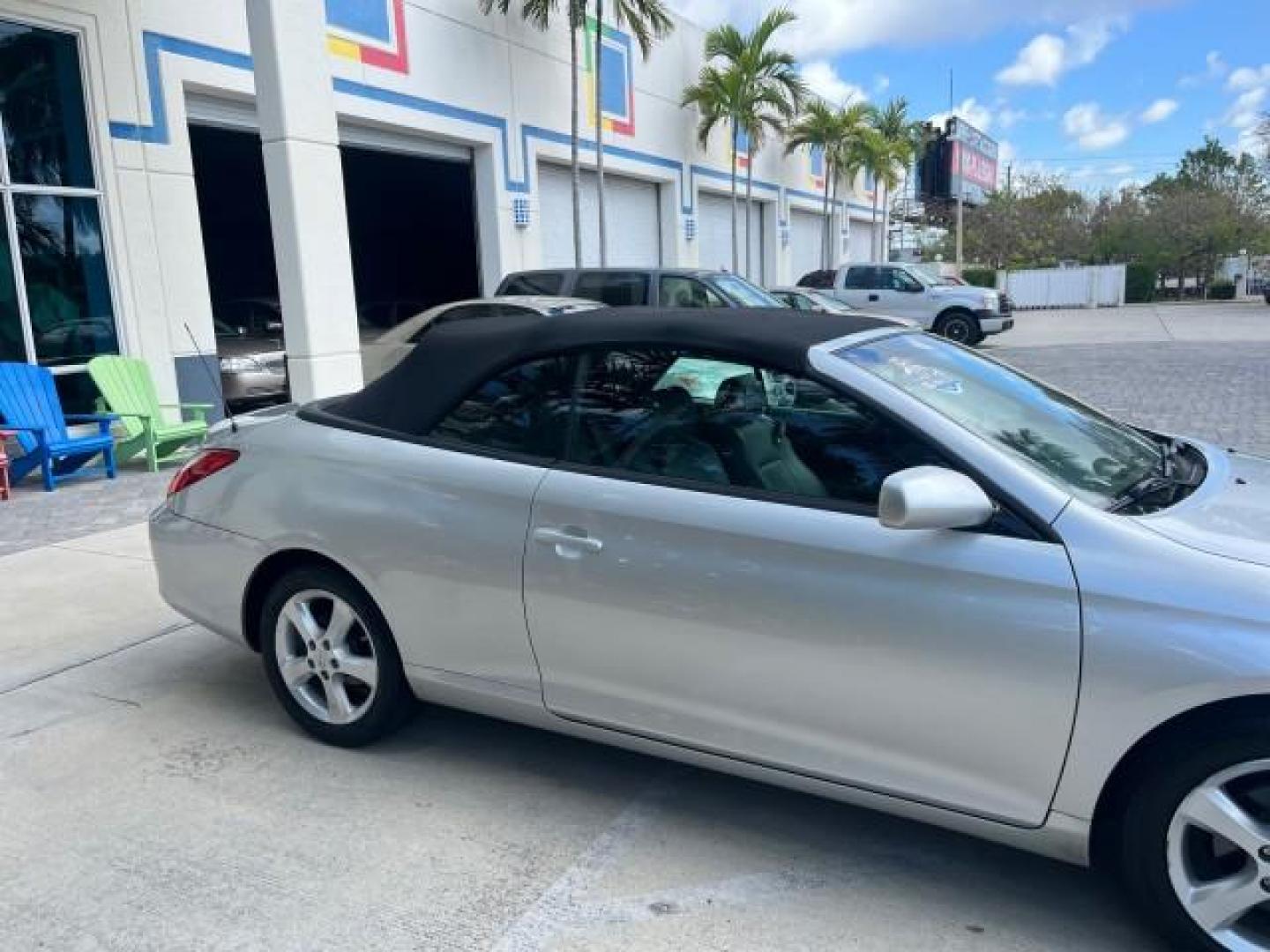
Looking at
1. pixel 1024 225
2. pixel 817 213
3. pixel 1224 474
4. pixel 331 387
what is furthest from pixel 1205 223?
pixel 1224 474

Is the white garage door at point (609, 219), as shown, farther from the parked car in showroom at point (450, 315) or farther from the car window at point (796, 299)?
the parked car in showroom at point (450, 315)

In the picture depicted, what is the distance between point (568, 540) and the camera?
2.95m

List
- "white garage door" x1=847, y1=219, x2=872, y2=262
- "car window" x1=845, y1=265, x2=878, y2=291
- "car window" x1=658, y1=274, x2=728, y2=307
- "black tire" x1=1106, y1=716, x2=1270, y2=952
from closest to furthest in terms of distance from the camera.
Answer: "black tire" x1=1106, y1=716, x2=1270, y2=952 < "car window" x1=658, y1=274, x2=728, y2=307 < "car window" x1=845, y1=265, x2=878, y2=291 < "white garage door" x1=847, y1=219, x2=872, y2=262

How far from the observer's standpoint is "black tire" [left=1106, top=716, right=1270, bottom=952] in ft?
7.09

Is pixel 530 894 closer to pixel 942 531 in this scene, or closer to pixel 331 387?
pixel 942 531

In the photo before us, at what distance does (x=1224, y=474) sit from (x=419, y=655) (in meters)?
2.61

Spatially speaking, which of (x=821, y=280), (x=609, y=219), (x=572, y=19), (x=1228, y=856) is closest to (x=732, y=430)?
(x=1228, y=856)

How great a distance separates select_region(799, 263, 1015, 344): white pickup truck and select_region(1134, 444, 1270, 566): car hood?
725 inches

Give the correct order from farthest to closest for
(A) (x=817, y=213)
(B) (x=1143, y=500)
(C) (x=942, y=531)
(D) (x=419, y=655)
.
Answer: (A) (x=817, y=213), (D) (x=419, y=655), (B) (x=1143, y=500), (C) (x=942, y=531)

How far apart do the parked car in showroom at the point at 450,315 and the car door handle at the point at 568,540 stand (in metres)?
6.26

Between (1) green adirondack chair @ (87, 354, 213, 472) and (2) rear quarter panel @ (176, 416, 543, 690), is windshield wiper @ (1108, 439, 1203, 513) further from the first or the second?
(1) green adirondack chair @ (87, 354, 213, 472)

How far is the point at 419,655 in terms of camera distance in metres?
3.32

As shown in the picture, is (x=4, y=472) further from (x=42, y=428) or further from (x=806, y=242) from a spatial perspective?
(x=806, y=242)

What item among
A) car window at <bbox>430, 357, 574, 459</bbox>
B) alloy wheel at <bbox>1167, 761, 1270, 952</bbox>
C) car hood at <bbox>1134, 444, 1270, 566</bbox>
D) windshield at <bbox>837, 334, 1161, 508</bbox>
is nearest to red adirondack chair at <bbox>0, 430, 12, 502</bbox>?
car window at <bbox>430, 357, 574, 459</bbox>
